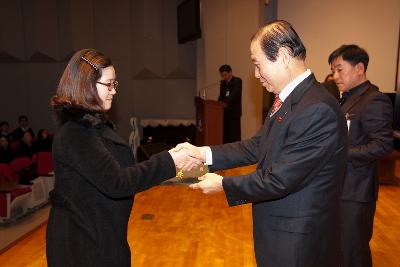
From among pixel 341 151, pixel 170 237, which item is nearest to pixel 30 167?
pixel 170 237

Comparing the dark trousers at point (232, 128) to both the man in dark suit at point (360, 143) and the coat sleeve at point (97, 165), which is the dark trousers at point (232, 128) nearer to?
the man in dark suit at point (360, 143)

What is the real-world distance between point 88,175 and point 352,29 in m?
6.86

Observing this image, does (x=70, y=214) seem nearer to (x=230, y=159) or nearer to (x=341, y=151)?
(x=230, y=159)

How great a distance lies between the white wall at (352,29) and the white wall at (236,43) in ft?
2.49

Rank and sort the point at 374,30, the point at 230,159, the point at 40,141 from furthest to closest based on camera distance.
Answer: the point at 374,30, the point at 40,141, the point at 230,159

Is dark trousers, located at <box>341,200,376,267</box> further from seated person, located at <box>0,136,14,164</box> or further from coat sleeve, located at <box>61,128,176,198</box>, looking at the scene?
seated person, located at <box>0,136,14,164</box>

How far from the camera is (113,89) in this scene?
159 centimetres

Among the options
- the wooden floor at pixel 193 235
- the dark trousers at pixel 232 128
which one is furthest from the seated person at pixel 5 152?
the dark trousers at pixel 232 128

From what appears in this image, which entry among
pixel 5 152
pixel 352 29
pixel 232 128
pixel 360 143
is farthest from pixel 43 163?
pixel 352 29

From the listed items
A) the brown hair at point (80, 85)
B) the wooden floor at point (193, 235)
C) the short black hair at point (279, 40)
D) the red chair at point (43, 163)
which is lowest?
the wooden floor at point (193, 235)

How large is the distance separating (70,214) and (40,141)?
5.23 metres

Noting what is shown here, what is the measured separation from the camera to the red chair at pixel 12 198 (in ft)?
13.6

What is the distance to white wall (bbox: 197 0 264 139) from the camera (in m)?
7.74

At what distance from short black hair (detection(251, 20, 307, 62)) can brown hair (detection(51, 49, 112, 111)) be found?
0.65m
